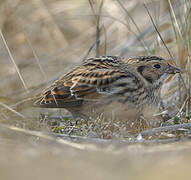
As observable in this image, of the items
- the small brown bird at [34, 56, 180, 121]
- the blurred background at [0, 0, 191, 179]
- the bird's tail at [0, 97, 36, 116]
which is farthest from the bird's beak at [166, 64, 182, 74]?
the bird's tail at [0, 97, 36, 116]

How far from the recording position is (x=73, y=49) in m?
7.96

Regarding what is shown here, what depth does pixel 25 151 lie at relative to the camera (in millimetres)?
2922

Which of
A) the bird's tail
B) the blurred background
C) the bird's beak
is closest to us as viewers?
the blurred background

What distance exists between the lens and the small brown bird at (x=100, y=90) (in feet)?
14.9

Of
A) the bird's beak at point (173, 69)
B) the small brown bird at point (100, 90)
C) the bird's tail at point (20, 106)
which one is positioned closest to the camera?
the small brown bird at point (100, 90)

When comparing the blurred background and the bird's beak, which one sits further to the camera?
the bird's beak

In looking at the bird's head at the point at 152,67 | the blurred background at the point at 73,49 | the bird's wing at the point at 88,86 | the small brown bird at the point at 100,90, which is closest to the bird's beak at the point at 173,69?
the bird's head at the point at 152,67

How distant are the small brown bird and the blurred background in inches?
14.7

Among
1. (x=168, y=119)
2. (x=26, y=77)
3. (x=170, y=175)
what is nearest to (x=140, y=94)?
(x=168, y=119)

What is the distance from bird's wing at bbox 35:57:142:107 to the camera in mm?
4555

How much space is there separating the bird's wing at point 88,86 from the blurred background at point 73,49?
1.11 ft

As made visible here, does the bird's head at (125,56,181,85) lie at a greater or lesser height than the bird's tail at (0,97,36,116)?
greater

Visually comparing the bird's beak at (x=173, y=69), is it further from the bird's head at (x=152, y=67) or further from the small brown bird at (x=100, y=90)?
the small brown bird at (x=100, y=90)

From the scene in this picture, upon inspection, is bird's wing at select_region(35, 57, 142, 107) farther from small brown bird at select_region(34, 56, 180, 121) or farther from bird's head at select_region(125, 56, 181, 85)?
bird's head at select_region(125, 56, 181, 85)
